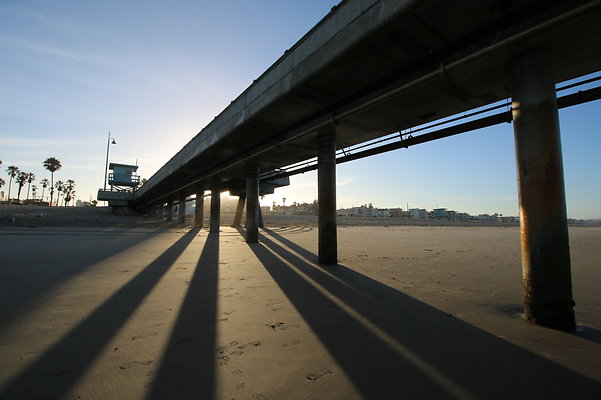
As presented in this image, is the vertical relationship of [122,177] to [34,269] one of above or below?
above

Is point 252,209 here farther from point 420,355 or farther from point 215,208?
point 420,355

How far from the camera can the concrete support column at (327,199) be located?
348 inches

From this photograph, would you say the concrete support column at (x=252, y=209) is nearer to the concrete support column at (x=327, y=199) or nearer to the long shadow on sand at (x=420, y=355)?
the concrete support column at (x=327, y=199)

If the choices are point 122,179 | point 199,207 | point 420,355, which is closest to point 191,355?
point 420,355

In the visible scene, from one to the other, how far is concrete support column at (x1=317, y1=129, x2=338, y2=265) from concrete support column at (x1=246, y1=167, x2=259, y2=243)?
6.44 metres

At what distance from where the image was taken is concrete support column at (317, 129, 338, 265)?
8.83 m

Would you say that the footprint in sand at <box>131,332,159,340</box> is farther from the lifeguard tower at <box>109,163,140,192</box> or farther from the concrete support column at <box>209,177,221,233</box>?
the lifeguard tower at <box>109,163,140,192</box>

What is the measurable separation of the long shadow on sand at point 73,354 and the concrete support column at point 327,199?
17.5 ft

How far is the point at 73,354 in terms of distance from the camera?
2852mm

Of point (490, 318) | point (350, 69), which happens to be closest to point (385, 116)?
point (350, 69)

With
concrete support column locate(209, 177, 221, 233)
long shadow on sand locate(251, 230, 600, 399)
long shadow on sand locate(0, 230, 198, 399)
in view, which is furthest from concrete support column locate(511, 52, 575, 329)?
concrete support column locate(209, 177, 221, 233)

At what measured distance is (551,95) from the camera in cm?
428

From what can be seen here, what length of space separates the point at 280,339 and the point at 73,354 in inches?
87.0

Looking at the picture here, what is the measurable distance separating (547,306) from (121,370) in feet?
18.1
